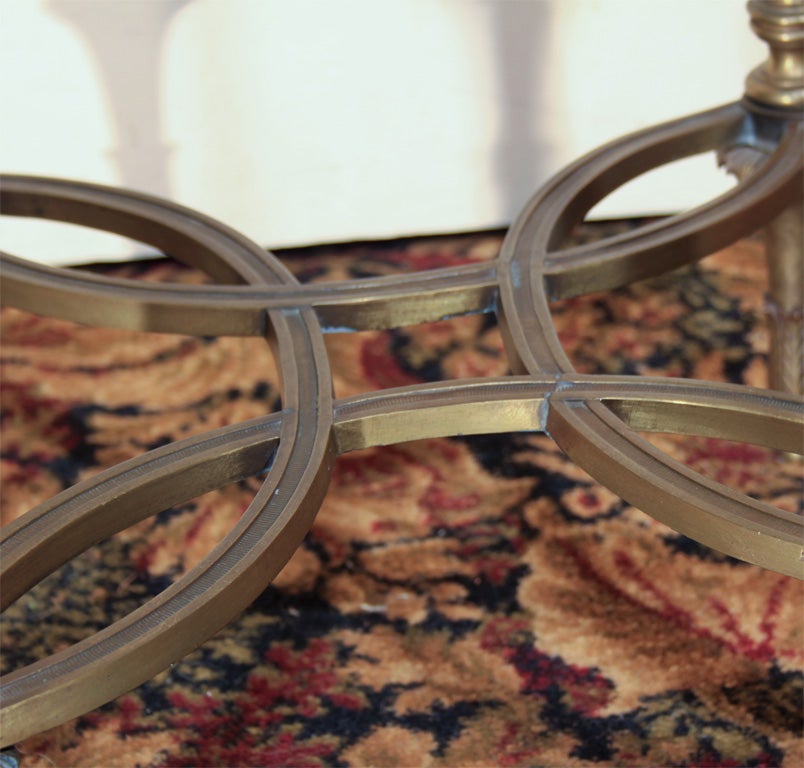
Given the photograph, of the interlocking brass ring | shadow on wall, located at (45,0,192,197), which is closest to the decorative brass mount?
the interlocking brass ring

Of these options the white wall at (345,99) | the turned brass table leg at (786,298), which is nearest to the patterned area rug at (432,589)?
the turned brass table leg at (786,298)

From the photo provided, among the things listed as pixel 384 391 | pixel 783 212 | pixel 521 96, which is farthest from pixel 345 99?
pixel 384 391

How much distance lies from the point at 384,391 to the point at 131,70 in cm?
56

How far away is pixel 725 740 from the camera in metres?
0.63

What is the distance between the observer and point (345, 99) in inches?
41.4

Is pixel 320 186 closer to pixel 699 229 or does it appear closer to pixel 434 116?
pixel 434 116

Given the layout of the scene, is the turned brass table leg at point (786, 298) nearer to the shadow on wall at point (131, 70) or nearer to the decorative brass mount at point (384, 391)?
the decorative brass mount at point (384, 391)

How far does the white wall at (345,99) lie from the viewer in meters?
1.00

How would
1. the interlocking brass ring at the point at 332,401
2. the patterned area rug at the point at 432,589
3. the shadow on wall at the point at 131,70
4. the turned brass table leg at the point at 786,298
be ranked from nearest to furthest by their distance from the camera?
the interlocking brass ring at the point at 332,401, the patterned area rug at the point at 432,589, the turned brass table leg at the point at 786,298, the shadow on wall at the point at 131,70

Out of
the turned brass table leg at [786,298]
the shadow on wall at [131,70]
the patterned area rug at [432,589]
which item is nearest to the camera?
the patterned area rug at [432,589]

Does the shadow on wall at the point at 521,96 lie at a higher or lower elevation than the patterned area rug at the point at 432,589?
higher

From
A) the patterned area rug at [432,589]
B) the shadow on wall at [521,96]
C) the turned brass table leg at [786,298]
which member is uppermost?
the shadow on wall at [521,96]

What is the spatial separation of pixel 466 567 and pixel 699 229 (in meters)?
0.26

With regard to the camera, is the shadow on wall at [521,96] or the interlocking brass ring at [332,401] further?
the shadow on wall at [521,96]
